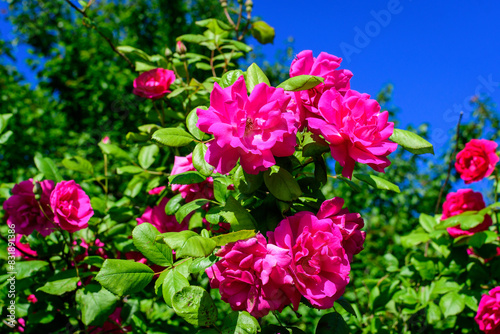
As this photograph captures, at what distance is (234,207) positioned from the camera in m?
0.77

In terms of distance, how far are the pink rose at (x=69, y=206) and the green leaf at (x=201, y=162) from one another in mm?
537

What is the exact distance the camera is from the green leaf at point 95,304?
1.06 metres

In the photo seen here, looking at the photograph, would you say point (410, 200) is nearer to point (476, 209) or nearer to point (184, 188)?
point (476, 209)

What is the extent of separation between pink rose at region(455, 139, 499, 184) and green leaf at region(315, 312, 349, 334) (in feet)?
3.63

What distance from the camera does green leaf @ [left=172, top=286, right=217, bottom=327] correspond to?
0.71 metres

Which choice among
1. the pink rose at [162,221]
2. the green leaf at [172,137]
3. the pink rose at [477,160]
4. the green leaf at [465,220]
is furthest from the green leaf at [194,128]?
the pink rose at [477,160]

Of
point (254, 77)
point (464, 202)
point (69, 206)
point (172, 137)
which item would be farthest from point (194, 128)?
point (464, 202)

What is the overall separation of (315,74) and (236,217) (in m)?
0.36

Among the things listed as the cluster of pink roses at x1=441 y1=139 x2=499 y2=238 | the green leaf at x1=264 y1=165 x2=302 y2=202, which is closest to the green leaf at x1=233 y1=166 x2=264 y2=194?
the green leaf at x1=264 y1=165 x2=302 y2=202

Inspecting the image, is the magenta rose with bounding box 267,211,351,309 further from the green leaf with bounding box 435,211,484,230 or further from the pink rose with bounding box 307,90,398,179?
the green leaf with bounding box 435,211,484,230

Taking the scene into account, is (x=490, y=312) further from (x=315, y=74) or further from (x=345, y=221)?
(x=315, y=74)

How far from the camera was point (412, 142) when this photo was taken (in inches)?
31.2

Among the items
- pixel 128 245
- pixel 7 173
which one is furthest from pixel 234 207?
pixel 7 173

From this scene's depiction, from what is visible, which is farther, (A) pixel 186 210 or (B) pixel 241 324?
(A) pixel 186 210
